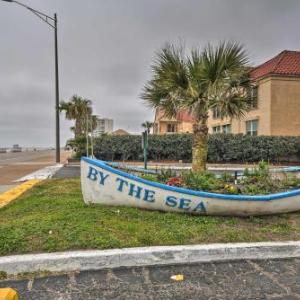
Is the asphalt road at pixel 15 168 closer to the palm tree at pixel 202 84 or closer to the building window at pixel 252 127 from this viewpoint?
the palm tree at pixel 202 84

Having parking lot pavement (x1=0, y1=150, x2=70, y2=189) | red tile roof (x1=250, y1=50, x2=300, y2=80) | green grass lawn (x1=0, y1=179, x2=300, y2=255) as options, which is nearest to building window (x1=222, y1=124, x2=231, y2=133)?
red tile roof (x1=250, y1=50, x2=300, y2=80)

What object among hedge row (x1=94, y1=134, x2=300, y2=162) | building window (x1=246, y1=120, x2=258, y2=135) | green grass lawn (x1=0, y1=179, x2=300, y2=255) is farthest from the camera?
building window (x1=246, y1=120, x2=258, y2=135)

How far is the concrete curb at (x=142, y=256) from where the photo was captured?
3.61 meters

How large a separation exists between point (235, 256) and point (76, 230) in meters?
2.17

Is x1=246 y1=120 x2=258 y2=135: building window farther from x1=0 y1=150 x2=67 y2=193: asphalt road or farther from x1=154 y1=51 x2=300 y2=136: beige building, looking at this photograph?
x1=0 y1=150 x2=67 y2=193: asphalt road

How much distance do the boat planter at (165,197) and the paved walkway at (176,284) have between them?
136cm

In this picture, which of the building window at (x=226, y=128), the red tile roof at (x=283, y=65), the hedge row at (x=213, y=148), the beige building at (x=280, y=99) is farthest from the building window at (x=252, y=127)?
the hedge row at (x=213, y=148)

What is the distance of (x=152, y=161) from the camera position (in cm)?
2156

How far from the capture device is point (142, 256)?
152 inches

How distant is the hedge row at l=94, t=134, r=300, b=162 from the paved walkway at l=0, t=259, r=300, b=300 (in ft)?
57.6

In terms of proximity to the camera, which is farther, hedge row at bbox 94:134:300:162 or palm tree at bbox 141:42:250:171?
hedge row at bbox 94:134:300:162

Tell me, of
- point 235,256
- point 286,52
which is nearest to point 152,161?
point 286,52

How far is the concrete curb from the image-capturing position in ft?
11.8

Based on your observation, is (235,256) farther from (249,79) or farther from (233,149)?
(233,149)
